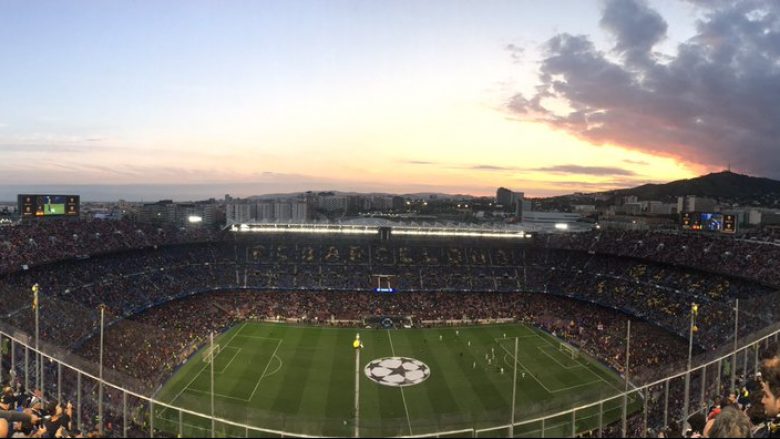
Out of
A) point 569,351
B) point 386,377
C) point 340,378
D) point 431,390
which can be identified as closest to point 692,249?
point 569,351

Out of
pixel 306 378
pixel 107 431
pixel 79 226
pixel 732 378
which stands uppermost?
pixel 79 226

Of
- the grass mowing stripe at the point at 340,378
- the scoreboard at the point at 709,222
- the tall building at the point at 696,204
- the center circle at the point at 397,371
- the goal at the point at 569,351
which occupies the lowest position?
the grass mowing stripe at the point at 340,378

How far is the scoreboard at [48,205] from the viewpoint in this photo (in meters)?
50.9

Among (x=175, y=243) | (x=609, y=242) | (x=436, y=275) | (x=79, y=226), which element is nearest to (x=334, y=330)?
(x=436, y=275)

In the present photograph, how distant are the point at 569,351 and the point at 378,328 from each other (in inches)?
721

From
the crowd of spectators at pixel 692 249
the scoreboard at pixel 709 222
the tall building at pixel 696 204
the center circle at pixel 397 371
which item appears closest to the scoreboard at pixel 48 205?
the center circle at pixel 397 371

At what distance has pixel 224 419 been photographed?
62.3ft

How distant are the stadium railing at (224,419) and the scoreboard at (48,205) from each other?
30.9 m

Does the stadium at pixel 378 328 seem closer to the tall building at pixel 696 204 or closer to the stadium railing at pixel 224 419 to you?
the stadium railing at pixel 224 419

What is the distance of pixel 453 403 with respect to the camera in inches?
1332

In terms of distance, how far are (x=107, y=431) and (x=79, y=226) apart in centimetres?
3758

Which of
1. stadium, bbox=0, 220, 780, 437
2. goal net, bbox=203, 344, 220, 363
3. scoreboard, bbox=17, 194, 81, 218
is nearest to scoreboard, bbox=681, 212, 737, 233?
stadium, bbox=0, 220, 780, 437

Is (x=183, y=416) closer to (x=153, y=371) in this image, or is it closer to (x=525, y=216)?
(x=153, y=371)

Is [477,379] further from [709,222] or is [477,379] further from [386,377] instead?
[709,222]
